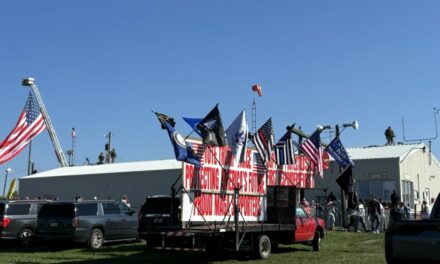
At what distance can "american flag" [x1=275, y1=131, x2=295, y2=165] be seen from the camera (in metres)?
19.3

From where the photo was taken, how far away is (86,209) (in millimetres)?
19547

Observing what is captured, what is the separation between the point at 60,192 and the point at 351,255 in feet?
111

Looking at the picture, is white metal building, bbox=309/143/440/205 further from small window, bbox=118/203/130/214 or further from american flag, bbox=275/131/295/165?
small window, bbox=118/203/130/214

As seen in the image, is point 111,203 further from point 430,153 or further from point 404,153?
point 430,153

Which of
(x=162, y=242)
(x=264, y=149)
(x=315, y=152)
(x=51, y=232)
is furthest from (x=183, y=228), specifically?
(x=315, y=152)

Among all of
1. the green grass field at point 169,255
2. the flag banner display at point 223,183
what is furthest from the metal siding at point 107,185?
the flag banner display at point 223,183

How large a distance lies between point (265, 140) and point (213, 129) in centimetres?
321

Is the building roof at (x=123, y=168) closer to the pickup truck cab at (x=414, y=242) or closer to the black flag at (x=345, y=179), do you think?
the black flag at (x=345, y=179)

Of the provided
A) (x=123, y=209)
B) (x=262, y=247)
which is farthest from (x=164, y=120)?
(x=123, y=209)

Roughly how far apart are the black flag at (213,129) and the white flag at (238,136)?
0.98 meters

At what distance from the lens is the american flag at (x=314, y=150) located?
940 inches

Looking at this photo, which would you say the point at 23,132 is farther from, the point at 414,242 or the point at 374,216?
the point at 414,242

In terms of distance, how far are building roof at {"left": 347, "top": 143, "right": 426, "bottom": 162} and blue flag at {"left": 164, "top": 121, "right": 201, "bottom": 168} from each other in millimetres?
22323

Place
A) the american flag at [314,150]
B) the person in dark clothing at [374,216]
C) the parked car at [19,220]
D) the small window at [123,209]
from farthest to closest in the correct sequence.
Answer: the person in dark clothing at [374,216]
the american flag at [314,150]
the small window at [123,209]
the parked car at [19,220]
